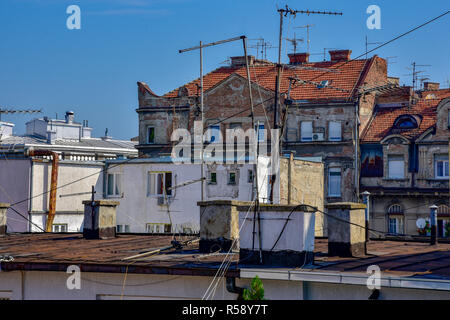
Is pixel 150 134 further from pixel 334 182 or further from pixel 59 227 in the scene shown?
pixel 59 227

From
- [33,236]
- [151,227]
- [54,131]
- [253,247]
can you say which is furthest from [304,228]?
[54,131]

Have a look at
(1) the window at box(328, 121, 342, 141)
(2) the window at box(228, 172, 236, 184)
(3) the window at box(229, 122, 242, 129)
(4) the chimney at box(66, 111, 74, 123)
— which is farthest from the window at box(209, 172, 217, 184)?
(4) the chimney at box(66, 111, 74, 123)

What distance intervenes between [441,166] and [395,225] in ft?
16.8

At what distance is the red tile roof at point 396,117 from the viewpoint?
55.5 metres

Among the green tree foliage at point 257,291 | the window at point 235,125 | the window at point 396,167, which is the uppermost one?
the window at point 235,125

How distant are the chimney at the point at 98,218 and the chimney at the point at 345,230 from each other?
26.3ft

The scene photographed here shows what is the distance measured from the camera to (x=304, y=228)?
58.0 ft

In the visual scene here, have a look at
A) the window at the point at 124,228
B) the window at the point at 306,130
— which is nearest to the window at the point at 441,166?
the window at the point at 306,130

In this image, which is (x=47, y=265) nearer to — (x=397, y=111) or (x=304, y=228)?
(x=304, y=228)

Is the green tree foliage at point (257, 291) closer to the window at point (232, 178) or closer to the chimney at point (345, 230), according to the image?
the chimney at point (345, 230)

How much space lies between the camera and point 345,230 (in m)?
19.4
